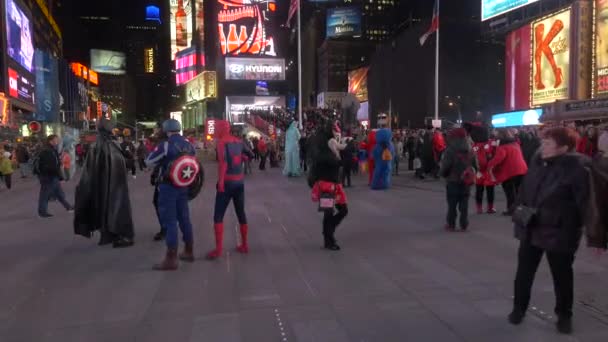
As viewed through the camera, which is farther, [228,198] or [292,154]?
[292,154]

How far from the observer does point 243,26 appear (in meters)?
59.2

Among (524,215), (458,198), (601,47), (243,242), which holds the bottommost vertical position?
(243,242)

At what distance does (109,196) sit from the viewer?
644 cm

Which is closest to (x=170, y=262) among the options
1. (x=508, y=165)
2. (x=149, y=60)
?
(x=508, y=165)

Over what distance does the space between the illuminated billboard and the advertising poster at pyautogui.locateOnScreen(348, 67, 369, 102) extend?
79.8 ft

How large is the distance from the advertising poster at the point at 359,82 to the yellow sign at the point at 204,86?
26.4m

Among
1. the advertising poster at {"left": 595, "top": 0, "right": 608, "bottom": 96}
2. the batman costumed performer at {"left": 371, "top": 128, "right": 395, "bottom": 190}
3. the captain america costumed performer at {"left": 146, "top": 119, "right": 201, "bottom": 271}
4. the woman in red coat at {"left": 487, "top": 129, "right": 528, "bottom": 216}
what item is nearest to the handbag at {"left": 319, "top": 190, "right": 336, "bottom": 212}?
the captain america costumed performer at {"left": 146, "top": 119, "right": 201, "bottom": 271}

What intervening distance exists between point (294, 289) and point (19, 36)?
40480mm

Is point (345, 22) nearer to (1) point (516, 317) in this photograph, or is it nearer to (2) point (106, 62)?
(2) point (106, 62)

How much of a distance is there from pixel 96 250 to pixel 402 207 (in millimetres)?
5530

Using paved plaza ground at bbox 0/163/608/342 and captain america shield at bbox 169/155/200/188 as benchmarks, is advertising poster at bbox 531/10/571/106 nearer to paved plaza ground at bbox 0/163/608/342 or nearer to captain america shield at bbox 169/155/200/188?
paved plaza ground at bbox 0/163/608/342

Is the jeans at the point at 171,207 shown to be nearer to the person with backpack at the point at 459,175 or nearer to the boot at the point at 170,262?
the boot at the point at 170,262

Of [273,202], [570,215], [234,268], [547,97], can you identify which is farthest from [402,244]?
[547,97]

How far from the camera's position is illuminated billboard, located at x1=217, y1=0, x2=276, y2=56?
2313 inches
